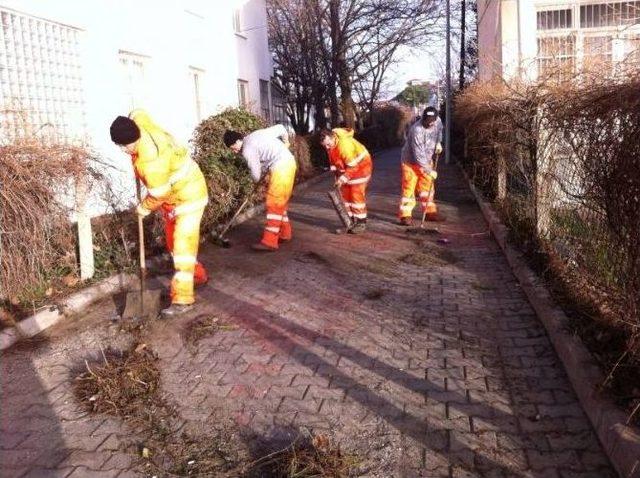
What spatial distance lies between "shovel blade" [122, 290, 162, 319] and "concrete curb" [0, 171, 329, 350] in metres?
0.60

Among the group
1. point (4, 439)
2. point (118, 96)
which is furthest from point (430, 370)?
point (118, 96)

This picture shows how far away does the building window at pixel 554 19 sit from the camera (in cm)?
1254

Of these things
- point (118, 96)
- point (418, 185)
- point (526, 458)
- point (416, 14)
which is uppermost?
point (416, 14)

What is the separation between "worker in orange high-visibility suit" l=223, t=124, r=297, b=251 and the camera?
764 centimetres

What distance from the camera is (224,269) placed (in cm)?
702

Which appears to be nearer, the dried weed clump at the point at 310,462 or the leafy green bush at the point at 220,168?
the dried weed clump at the point at 310,462

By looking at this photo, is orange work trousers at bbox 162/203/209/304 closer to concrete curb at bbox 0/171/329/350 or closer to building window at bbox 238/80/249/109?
concrete curb at bbox 0/171/329/350

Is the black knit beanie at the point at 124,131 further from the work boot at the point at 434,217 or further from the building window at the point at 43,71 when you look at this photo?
the work boot at the point at 434,217

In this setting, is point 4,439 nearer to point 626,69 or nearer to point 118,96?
point 626,69

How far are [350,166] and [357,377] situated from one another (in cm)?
514

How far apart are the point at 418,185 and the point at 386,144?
2903 centimetres

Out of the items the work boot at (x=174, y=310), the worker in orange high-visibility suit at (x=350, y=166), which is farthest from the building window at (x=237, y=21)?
the work boot at (x=174, y=310)

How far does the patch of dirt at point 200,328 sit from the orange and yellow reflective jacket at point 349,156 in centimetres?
409

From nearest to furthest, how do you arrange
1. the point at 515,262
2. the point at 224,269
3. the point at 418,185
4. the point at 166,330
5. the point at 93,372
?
the point at 93,372, the point at 166,330, the point at 515,262, the point at 224,269, the point at 418,185
